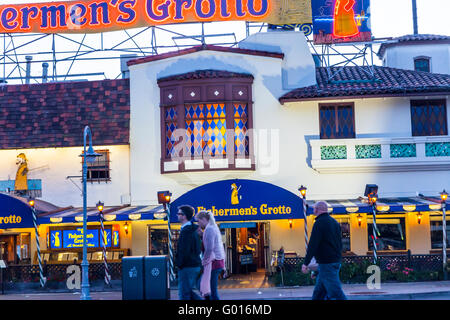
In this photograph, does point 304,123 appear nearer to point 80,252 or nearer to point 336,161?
point 336,161

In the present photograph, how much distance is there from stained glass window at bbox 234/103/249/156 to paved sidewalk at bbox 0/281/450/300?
5589mm

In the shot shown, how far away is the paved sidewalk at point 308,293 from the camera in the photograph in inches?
733

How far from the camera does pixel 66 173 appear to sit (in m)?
26.9

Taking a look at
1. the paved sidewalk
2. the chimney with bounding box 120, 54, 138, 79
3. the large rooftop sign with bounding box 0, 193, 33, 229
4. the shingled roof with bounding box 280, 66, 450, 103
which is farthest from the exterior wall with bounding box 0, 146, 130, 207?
the shingled roof with bounding box 280, 66, 450, 103

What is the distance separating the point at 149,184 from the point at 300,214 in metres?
6.26

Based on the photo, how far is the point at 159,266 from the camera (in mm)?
16000

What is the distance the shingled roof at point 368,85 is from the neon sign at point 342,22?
1397mm

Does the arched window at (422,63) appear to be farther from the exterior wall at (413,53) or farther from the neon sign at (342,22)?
the neon sign at (342,22)

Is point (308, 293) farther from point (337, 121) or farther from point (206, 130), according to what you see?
point (337, 121)

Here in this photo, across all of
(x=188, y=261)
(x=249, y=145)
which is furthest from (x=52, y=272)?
(x=188, y=261)

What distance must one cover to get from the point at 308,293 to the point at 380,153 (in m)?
7.60

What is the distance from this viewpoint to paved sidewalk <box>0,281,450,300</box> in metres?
18.6

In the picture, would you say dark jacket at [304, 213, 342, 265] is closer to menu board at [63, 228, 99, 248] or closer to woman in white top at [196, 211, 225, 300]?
woman in white top at [196, 211, 225, 300]
